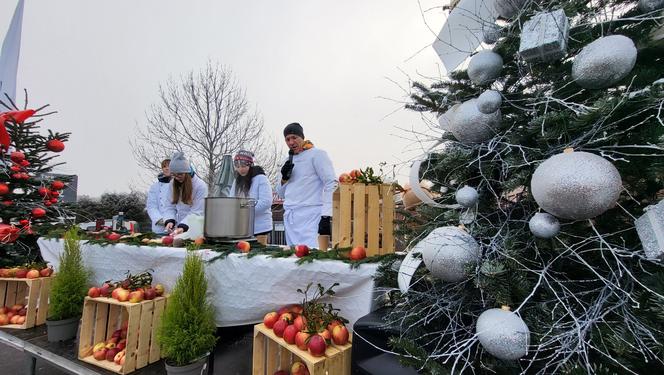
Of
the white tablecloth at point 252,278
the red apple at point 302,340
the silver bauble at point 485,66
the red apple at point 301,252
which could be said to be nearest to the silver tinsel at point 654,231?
the silver bauble at point 485,66

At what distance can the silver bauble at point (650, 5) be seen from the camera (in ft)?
2.75

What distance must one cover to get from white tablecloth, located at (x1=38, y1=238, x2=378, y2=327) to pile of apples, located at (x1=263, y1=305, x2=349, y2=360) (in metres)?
0.11

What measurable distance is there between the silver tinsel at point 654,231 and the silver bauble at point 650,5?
54cm

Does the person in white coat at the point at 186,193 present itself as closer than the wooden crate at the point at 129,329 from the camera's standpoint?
No

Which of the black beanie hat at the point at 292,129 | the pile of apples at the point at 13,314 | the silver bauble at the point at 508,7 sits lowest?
the pile of apples at the point at 13,314

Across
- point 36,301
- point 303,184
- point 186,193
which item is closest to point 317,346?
point 303,184

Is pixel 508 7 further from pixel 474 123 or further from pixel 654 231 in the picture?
pixel 654 231

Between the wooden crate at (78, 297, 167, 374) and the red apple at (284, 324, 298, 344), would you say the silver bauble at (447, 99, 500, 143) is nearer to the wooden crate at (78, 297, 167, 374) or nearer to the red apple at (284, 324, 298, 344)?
the red apple at (284, 324, 298, 344)

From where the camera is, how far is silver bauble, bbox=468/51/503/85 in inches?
38.0

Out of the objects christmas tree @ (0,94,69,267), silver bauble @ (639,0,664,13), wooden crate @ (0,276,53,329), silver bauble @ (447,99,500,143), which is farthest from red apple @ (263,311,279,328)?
christmas tree @ (0,94,69,267)

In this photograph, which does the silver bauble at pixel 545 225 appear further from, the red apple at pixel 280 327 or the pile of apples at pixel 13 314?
the pile of apples at pixel 13 314

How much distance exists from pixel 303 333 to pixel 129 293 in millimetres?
1378

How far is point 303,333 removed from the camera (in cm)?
149

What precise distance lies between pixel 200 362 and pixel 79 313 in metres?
1.42
